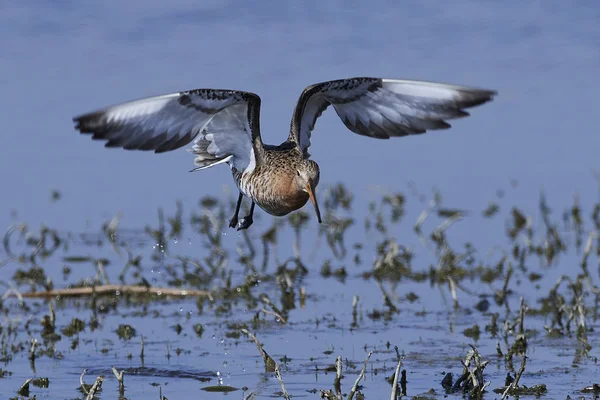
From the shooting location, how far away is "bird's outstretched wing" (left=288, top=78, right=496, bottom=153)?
7.70 m

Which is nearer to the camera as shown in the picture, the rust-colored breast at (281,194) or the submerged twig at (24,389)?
the submerged twig at (24,389)

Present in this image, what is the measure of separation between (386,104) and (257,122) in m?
0.85

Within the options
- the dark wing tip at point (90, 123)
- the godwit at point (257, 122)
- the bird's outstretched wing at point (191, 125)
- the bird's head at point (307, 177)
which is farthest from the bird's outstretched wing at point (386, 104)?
the dark wing tip at point (90, 123)

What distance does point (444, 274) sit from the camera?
35.1 ft

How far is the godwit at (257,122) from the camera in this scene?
7.53 m

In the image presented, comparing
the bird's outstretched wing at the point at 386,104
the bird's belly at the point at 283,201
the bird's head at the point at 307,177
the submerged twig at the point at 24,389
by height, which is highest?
the bird's outstretched wing at the point at 386,104

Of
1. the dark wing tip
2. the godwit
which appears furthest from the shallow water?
the dark wing tip

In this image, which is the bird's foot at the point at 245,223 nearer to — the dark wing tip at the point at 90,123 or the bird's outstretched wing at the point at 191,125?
the bird's outstretched wing at the point at 191,125

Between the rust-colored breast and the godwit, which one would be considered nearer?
the godwit

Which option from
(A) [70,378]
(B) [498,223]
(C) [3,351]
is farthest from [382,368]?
(B) [498,223]

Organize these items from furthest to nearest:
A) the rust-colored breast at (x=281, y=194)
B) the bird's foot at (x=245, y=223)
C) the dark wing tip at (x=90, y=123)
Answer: the bird's foot at (x=245, y=223)
the rust-colored breast at (x=281, y=194)
the dark wing tip at (x=90, y=123)

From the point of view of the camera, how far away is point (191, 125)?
25.8 ft

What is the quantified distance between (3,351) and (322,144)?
6901 millimetres

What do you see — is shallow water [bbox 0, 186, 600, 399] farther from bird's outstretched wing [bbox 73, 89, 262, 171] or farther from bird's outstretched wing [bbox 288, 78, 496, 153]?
bird's outstretched wing [bbox 288, 78, 496, 153]
